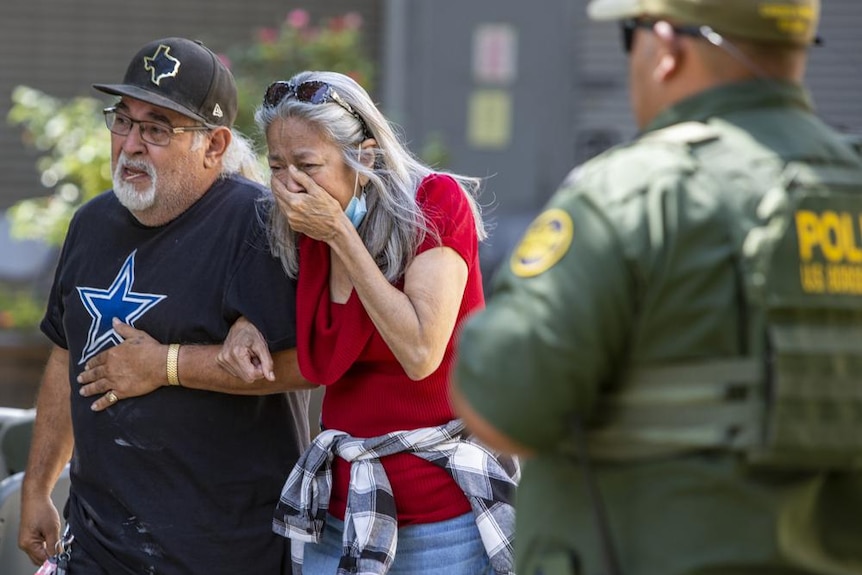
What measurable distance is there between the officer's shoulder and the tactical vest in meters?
0.14

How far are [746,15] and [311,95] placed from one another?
1272 mm

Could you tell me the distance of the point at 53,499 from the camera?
4.06 m

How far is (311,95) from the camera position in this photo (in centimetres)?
319

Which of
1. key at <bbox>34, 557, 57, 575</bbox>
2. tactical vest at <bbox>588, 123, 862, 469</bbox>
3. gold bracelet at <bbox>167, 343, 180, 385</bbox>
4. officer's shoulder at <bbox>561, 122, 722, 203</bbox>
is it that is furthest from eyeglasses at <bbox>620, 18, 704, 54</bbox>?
key at <bbox>34, 557, 57, 575</bbox>

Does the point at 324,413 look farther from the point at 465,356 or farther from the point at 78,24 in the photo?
the point at 78,24

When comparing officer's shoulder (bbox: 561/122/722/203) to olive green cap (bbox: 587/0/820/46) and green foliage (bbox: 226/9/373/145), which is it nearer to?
olive green cap (bbox: 587/0/820/46)

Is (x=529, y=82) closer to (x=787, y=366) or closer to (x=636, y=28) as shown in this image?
(x=636, y=28)

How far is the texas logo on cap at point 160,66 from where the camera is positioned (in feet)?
11.6

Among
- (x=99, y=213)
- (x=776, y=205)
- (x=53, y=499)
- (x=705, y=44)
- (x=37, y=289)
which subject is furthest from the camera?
(x=37, y=289)

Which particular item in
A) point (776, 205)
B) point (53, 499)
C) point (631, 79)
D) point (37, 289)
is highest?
point (631, 79)

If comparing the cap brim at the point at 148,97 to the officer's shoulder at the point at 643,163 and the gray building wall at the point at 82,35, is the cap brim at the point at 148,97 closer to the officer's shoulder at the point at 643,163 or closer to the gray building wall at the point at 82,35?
the officer's shoulder at the point at 643,163

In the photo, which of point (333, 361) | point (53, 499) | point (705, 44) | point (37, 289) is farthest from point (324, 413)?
point (37, 289)

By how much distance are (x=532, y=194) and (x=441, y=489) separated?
9.52 m

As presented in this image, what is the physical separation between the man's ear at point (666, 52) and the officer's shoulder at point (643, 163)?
9cm
